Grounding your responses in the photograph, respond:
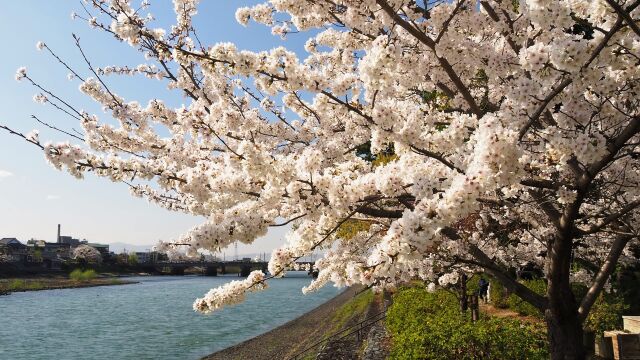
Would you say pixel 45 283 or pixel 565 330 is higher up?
pixel 565 330

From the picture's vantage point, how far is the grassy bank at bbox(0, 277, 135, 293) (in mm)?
73000

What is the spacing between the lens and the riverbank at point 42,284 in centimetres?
7269

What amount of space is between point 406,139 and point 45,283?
93339mm

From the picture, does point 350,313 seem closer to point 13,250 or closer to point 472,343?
point 472,343

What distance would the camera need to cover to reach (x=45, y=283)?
81562mm

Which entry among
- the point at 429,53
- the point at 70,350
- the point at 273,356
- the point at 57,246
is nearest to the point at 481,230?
the point at 429,53

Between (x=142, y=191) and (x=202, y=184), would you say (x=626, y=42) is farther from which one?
(x=142, y=191)

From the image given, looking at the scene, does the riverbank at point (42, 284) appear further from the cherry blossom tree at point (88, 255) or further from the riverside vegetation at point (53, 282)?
the cherry blossom tree at point (88, 255)

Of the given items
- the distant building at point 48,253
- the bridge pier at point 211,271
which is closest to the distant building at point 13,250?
the distant building at point 48,253

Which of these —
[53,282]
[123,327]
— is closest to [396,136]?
[123,327]

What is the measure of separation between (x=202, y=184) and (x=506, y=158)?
3144 millimetres

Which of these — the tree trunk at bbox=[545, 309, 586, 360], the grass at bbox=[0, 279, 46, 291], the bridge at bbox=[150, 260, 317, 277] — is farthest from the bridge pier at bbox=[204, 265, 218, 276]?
the tree trunk at bbox=[545, 309, 586, 360]

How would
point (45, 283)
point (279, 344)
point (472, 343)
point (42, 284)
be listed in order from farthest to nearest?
point (45, 283), point (42, 284), point (279, 344), point (472, 343)

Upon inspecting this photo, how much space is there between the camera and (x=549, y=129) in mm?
4539
